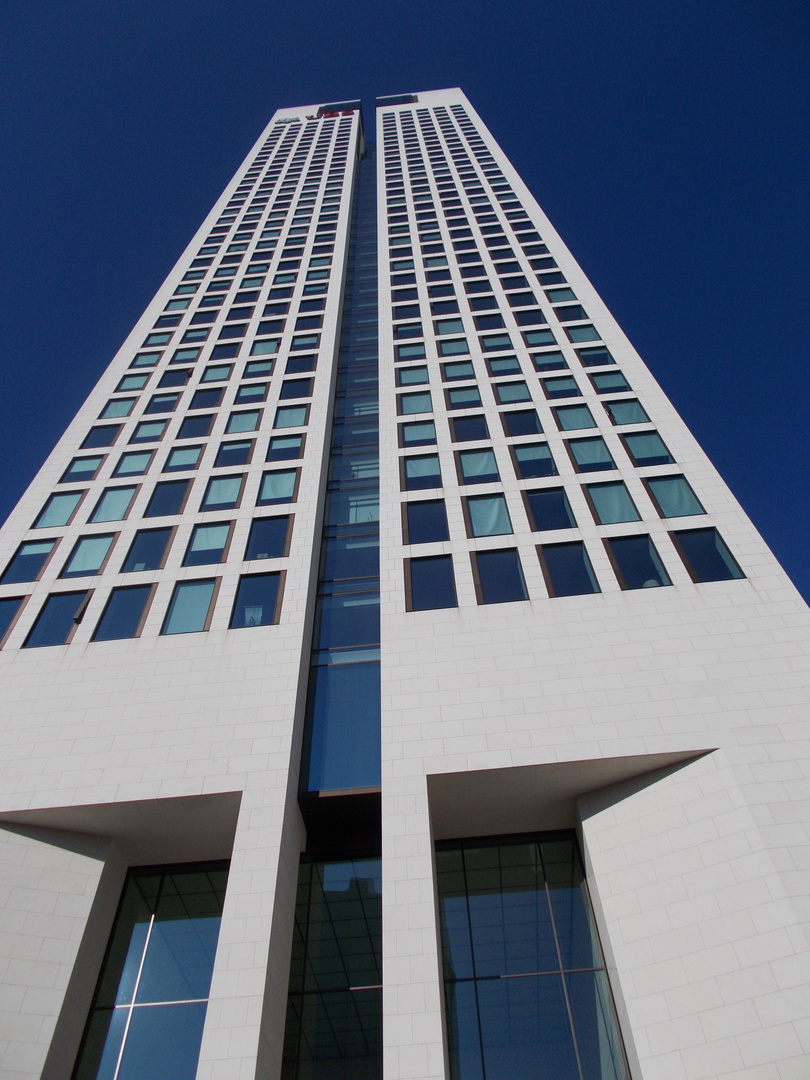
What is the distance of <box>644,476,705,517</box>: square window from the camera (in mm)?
24317

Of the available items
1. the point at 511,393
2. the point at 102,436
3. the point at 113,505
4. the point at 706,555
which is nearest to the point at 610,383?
the point at 511,393

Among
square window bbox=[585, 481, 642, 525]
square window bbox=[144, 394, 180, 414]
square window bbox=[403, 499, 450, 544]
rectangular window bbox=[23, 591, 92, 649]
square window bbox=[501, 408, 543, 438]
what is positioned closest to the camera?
rectangular window bbox=[23, 591, 92, 649]

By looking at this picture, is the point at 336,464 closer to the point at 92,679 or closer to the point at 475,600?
the point at 475,600

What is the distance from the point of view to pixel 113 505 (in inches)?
1102

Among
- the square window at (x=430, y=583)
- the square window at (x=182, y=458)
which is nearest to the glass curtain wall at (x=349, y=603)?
the square window at (x=430, y=583)

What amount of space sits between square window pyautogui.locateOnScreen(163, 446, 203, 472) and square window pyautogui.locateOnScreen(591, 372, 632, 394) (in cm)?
1725

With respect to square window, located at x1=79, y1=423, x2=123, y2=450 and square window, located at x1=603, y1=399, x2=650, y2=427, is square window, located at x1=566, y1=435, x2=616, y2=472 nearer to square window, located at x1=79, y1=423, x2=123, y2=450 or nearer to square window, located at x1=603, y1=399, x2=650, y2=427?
square window, located at x1=603, y1=399, x2=650, y2=427

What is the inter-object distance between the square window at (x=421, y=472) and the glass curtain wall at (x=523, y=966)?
42.1 ft

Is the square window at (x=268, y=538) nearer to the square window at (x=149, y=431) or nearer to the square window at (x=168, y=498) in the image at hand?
the square window at (x=168, y=498)

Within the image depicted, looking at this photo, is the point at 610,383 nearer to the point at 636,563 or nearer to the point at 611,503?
the point at 611,503

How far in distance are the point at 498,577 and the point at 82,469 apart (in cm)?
1832

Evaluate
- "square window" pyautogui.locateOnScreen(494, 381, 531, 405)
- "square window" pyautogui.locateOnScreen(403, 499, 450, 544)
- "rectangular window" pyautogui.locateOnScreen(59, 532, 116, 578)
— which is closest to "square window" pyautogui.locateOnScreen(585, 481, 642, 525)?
"square window" pyautogui.locateOnScreen(403, 499, 450, 544)

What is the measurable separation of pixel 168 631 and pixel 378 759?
7802mm

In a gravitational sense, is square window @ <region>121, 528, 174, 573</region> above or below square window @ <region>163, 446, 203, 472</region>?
below
